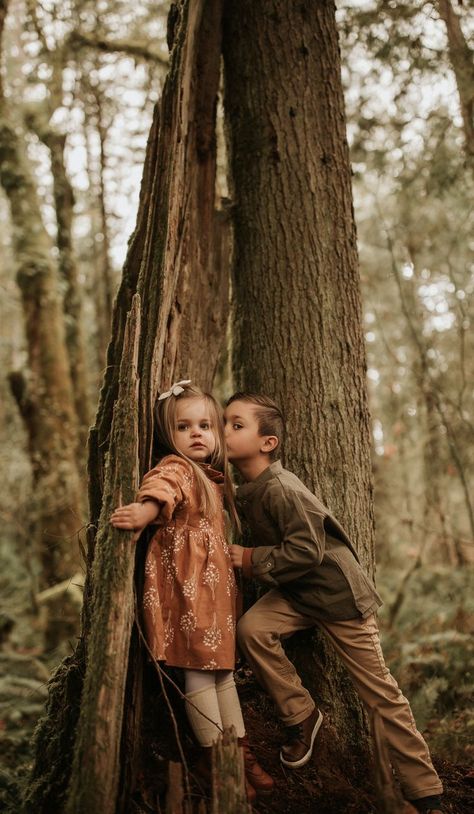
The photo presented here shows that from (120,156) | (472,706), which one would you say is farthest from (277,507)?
(120,156)

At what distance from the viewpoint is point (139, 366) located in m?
3.48

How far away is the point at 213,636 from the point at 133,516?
2.65ft

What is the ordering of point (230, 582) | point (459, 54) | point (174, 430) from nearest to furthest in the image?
point (230, 582), point (174, 430), point (459, 54)

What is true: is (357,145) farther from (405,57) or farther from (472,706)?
(472,706)

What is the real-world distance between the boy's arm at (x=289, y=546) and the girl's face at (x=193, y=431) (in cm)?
44

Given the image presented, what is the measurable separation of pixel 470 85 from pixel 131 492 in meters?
5.72

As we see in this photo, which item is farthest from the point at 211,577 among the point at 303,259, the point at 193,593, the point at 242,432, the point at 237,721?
the point at 303,259

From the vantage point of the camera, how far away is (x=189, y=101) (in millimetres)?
4262

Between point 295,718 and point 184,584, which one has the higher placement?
point 184,584

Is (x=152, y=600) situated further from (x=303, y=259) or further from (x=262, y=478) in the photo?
(x=303, y=259)

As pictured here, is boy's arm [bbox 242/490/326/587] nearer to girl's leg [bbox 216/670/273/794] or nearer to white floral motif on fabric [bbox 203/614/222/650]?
white floral motif on fabric [bbox 203/614/222/650]

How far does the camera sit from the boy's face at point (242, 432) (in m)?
3.58

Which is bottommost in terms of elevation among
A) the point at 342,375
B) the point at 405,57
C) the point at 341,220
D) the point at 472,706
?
the point at 472,706

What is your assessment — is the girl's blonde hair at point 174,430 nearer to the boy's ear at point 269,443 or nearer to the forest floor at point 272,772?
the boy's ear at point 269,443
